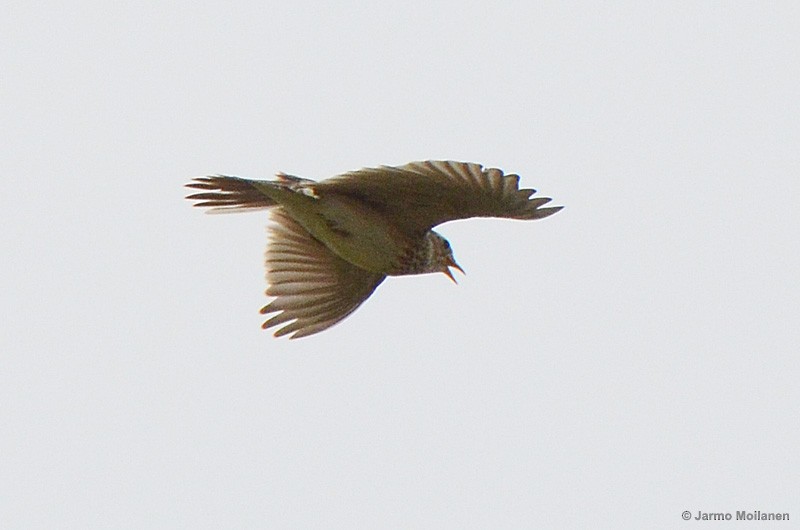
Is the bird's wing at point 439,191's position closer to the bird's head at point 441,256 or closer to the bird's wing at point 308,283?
the bird's head at point 441,256

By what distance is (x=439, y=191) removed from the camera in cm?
873

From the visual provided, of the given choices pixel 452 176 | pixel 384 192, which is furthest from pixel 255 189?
pixel 452 176

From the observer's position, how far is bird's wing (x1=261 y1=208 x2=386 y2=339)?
1049cm

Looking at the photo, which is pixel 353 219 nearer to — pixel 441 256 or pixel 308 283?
pixel 441 256

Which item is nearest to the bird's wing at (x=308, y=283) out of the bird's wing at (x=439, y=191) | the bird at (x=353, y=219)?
the bird at (x=353, y=219)

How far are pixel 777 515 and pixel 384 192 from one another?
4572 millimetres

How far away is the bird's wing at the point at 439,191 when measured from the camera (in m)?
8.38

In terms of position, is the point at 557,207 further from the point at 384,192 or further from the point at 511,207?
the point at 384,192

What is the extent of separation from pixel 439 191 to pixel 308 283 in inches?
83.1

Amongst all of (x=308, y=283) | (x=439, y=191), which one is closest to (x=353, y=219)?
(x=439, y=191)

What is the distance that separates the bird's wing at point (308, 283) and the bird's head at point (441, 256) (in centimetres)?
60

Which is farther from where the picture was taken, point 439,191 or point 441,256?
point 441,256

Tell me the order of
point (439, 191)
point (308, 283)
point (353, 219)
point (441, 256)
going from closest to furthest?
1. point (439, 191)
2. point (353, 219)
3. point (441, 256)
4. point (308, 283)

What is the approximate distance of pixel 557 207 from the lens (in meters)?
8.70
